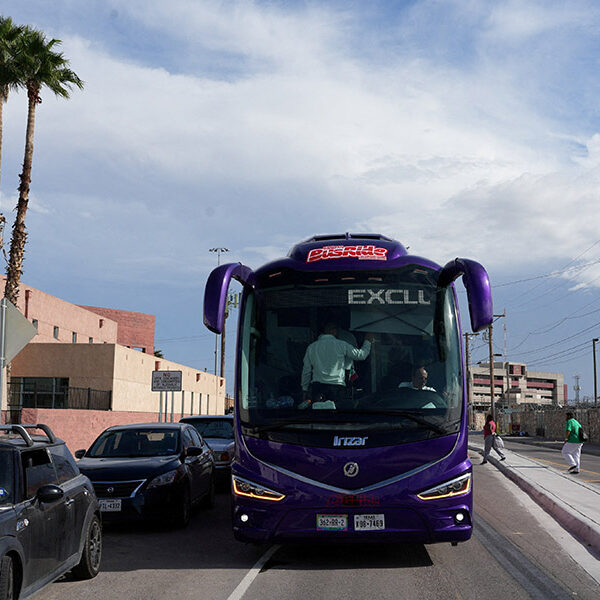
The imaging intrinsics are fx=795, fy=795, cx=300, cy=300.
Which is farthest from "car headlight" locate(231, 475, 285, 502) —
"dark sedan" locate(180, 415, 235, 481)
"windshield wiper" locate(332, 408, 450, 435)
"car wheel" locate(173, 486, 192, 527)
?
"dark sedan" locate(180, 415, 235, 481)

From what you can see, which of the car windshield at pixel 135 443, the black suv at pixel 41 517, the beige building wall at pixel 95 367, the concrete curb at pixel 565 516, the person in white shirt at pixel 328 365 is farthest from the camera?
the beige building wall at pixel 95 367

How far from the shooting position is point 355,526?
7895mm

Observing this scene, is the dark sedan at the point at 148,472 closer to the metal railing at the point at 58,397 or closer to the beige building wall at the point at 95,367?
the metal railing at the point at 58,397

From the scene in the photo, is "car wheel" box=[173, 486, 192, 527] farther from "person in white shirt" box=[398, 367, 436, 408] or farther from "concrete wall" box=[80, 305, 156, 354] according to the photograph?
"concrete wall" box=[80, 305, 156, 354]

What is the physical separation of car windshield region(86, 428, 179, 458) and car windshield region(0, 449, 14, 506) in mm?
5558

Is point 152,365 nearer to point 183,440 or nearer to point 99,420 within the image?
point 99,420

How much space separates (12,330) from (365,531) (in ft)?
22.2

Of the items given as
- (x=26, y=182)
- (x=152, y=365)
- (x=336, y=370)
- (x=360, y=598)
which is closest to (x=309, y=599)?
(x=360, y=598)

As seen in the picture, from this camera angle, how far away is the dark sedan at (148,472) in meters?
10.9

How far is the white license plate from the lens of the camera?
25.9 feet

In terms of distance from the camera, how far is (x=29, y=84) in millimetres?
27594

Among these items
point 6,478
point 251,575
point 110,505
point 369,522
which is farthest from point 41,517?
point 110,505

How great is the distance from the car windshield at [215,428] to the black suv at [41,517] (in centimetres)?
930

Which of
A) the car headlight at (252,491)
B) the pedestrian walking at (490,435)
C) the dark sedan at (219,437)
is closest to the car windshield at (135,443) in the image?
the dark sedan at (219,437)
